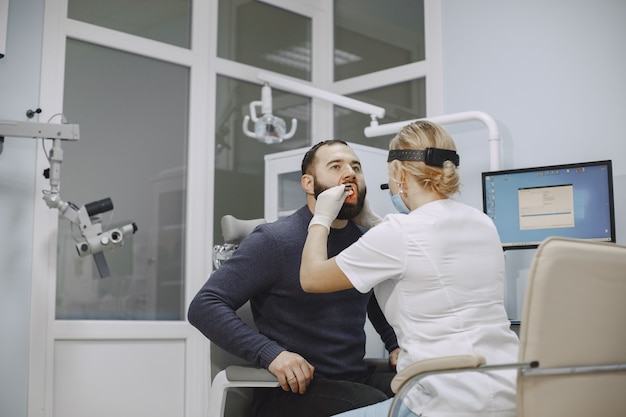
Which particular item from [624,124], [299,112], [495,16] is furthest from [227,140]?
[624,124]

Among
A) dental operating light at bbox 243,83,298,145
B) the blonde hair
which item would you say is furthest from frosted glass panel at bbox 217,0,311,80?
the blonde hair

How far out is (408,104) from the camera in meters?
3.95

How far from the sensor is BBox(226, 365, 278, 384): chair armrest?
1.86 meters

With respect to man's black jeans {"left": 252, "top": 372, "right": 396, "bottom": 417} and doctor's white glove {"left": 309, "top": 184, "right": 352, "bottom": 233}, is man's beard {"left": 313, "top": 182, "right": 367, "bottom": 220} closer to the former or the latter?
doctor's white glove {"left": 309, "top": 184, "right": 352, "bottom": 233}

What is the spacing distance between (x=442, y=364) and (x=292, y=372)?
0.56 metres

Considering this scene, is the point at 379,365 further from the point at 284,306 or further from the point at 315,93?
the point at 315,93

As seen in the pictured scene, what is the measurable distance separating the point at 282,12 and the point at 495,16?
132cm

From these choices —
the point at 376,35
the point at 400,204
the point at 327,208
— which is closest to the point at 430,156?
the point at 400,204

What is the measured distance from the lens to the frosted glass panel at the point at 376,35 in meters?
3.96

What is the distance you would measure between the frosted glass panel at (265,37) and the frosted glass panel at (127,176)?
39 cm

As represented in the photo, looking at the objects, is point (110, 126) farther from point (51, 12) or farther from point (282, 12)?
point (282, 12)

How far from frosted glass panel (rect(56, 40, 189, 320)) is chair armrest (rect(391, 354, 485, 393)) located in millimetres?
2148

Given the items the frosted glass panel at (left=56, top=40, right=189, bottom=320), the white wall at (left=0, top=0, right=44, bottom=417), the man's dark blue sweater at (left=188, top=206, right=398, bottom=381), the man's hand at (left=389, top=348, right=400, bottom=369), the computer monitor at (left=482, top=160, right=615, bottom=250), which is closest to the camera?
the man's dark blue sweater at (left=188, top=206, right=398, bottom=381)

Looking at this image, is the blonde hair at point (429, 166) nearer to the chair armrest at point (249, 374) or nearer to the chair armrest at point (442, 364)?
the chair armrest at point (442, 364)
